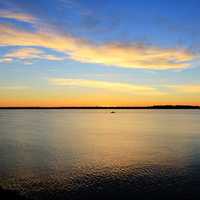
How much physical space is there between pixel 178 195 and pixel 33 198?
11.9m

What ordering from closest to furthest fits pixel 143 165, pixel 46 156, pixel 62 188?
pixel 62 188, pixel 143 165, pixel 46 156

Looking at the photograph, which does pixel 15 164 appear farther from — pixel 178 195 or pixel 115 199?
pixel 178 195

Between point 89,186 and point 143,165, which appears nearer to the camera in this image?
point 89,186

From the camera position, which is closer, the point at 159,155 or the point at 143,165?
the point at 143,165

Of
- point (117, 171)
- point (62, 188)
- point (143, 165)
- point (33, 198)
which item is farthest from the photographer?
point (143, 165)

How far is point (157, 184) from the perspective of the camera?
26562 mm

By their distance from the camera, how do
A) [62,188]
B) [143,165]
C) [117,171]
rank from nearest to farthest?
1. [62,188]
2. [117,171]
3. [143,165]

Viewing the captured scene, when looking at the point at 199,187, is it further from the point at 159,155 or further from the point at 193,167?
the point at 159,155

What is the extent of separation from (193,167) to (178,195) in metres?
10.2

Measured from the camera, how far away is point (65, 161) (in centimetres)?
3719

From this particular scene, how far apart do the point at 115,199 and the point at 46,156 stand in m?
19.6

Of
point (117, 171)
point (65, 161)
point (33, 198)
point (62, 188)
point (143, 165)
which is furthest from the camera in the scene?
point (65, 161)

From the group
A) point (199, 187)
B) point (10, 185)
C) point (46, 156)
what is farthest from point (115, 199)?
point (46, 156)

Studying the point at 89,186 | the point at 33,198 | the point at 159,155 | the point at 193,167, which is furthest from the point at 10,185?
the point at 159,155
